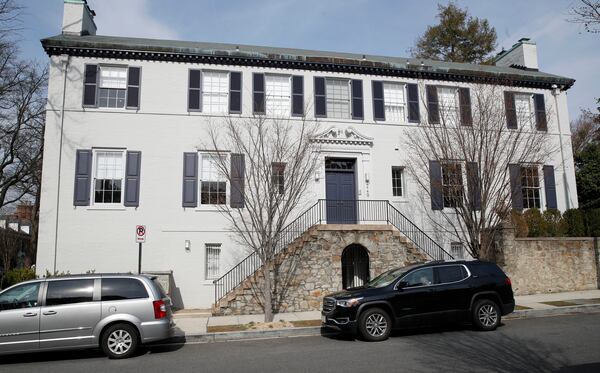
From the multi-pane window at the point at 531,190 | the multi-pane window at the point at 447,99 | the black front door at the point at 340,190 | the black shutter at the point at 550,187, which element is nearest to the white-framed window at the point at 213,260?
the black front door at the point at 340,190

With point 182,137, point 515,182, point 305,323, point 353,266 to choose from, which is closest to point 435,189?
point 515,182

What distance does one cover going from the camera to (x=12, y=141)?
2395 centimetres

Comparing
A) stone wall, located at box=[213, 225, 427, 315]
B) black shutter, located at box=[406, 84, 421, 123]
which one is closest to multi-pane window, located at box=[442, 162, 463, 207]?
stone wall, located at box=[213, 225, 427, 315]

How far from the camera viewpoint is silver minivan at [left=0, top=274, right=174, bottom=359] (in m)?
8.80

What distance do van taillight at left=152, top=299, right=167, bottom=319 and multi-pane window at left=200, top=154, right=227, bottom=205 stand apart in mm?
7555

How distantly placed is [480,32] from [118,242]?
2930 cm

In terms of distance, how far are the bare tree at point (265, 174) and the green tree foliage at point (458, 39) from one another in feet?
67.3

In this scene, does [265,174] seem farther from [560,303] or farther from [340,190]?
[560,303]

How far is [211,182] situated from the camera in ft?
55.4

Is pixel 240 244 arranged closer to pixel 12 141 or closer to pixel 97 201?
pixel 97 201

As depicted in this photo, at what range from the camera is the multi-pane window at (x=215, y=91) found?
17328 millimetres

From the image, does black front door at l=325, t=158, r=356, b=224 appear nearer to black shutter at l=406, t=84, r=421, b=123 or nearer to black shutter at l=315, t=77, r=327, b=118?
black shutter at l=315, t=77, r=327, b=118

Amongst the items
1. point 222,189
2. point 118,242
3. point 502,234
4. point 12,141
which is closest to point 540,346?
point 502,234

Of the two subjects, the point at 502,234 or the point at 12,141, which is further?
the point at 12,141
